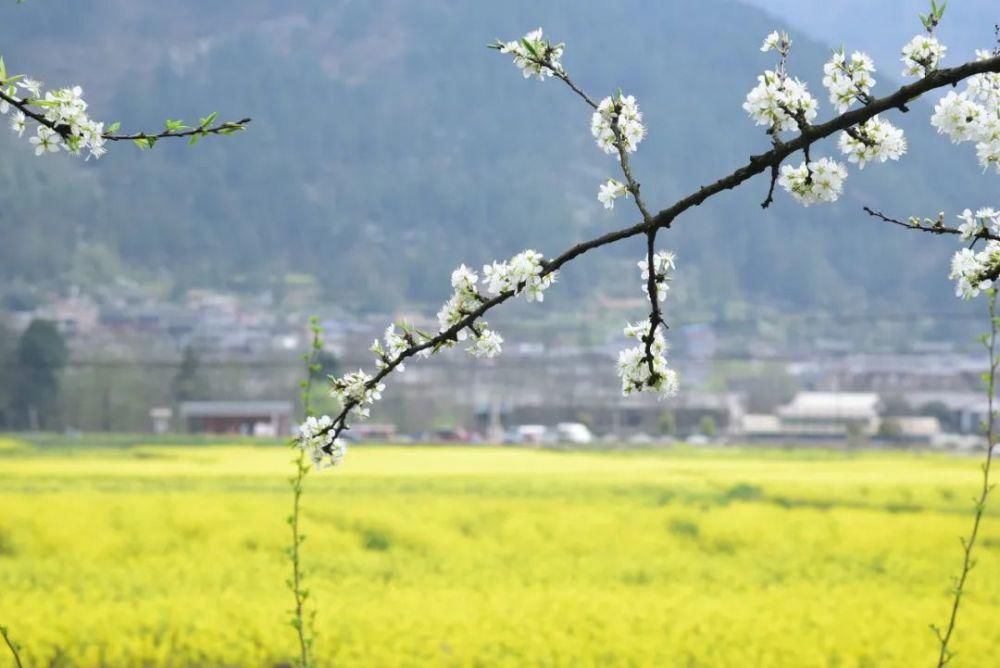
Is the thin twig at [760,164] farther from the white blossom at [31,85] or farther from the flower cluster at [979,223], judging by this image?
the white blossom at [31,85]

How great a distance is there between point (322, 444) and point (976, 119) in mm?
803

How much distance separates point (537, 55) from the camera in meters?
1.49

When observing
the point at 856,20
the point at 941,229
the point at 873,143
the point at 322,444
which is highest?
the point at 856,20

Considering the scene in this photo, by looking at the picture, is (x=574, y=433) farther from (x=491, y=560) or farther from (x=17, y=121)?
(x=17, y=121)

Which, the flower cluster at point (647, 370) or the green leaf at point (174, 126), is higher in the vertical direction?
the green leaf at point (174, 126)

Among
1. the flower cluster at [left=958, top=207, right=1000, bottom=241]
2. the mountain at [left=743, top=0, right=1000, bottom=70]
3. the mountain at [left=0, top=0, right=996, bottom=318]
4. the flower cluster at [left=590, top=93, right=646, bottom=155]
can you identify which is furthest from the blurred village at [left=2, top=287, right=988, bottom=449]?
the mountain at [left=743, top=0, right=1000, bottom=70]

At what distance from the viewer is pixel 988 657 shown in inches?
220

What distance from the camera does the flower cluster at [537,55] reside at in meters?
1.49

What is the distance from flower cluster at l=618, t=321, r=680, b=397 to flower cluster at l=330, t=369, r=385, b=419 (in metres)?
0.28

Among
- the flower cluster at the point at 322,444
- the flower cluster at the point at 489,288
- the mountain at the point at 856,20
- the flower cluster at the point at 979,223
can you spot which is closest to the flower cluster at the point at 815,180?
the flower cluster at the point at 979,223

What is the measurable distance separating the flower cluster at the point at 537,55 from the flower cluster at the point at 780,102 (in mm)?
244

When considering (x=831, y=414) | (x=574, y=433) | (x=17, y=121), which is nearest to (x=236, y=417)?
(x=574, y=433)

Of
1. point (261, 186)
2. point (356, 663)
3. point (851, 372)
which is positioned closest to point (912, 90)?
point (356, 663)

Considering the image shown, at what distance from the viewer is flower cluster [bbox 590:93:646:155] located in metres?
1.59
